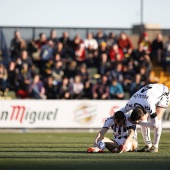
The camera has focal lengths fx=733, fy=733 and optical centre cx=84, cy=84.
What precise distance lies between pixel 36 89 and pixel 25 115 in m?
1.71

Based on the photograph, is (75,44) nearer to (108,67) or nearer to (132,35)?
(108,67)

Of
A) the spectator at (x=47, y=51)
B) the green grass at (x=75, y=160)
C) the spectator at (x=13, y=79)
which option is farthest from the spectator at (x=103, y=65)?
the green grass at (x=75, y=160)

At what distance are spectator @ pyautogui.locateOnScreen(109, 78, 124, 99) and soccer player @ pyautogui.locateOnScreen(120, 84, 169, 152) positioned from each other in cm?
1213

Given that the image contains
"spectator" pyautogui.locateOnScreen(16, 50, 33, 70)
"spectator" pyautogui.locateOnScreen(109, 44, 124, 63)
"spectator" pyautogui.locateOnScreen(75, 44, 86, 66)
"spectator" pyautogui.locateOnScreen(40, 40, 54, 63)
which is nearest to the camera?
"spectator" pyautogui.locateOnScreen(16, 50, 33, 70)

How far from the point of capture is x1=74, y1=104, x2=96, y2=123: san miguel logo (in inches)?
1099

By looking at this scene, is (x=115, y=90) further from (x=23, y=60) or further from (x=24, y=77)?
(x=23, y=60)

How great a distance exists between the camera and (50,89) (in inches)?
1153

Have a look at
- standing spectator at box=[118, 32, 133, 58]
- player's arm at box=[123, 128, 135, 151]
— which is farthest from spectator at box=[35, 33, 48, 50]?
player's arm at box=[123, 128, 135, 151]

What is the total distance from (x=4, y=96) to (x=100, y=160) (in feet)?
52.6

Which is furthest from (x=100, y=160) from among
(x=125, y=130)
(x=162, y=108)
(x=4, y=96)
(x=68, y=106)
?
(x=4, y=96)

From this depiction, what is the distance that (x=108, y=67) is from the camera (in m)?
31.1

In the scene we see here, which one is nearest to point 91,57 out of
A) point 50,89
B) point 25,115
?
point 50,89

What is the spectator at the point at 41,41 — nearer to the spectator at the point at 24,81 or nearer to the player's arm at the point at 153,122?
the spectator at the point at 24,81

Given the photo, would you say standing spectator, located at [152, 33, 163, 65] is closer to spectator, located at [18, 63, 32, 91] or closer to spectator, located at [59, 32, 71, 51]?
spectator, located at [59, 32, 71, 51]
